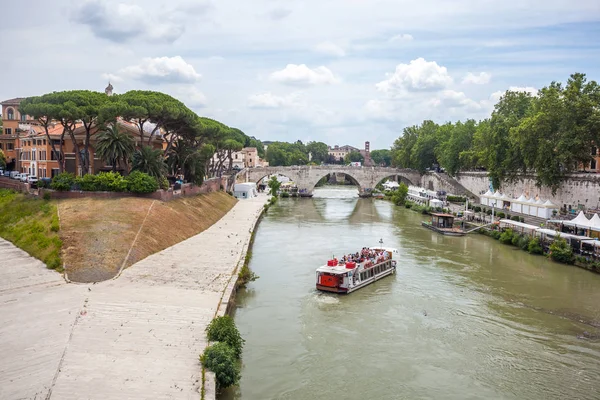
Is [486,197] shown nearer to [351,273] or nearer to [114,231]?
[351,273]

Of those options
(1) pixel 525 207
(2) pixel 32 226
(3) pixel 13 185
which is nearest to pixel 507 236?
(1) pixel 525 207

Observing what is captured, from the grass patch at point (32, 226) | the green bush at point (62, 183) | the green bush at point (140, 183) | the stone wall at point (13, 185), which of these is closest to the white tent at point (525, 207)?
the green bush at point (140, 183)

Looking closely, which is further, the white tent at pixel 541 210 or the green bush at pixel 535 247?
the white tent at pixel 541 210

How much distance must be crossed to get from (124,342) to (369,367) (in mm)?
8062

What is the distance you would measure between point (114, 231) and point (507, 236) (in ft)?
96.9


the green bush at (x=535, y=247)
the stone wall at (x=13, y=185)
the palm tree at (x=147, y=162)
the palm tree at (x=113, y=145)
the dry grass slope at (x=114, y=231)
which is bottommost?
the green bush at (x=535, y=247)

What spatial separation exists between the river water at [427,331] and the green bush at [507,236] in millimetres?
4085

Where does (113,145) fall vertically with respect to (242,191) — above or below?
above

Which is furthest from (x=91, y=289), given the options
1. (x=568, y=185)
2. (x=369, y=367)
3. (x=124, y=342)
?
(x=568, y=185)

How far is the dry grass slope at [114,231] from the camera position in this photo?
1006 inches

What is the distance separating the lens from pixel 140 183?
3747 centimetres

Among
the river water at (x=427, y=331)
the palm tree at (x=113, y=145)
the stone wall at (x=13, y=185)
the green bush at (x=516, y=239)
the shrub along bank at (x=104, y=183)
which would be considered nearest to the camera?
the river water at (x=427, y=331)

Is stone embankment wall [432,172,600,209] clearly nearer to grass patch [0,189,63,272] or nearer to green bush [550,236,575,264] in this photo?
green bush [550,236,575,264]

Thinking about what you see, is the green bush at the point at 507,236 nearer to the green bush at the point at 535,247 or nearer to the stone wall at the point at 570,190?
the green bush at the point at 535,247
